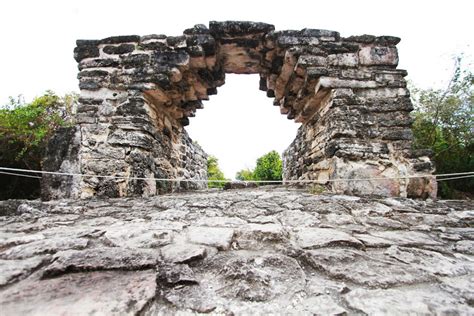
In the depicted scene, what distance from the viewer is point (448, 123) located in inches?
228

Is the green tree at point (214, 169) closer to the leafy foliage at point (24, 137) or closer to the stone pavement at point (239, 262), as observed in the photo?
the leafy foliage at point (24, 137)

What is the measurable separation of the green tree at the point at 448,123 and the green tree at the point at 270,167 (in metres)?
3.81

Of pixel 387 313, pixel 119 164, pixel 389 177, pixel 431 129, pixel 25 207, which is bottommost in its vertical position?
pixel 387 313

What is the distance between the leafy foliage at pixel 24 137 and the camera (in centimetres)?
374

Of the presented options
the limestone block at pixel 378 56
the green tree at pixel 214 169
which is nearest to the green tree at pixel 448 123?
the limestone block at pixel 378 56

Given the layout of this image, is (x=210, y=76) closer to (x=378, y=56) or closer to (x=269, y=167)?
(x=378, y=56)

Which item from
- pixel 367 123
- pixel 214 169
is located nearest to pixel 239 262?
pixel 367 123

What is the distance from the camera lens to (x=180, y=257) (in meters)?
1.08

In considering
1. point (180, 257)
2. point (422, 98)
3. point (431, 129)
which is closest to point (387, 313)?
point (180, 257)

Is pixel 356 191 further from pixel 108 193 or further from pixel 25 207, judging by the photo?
pixel 25 207

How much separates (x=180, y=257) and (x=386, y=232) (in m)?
1.25

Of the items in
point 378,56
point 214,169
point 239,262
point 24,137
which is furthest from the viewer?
point 214,169

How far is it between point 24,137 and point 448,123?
345 inches

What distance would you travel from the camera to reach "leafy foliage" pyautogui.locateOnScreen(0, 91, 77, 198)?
A: 374 centimetres
